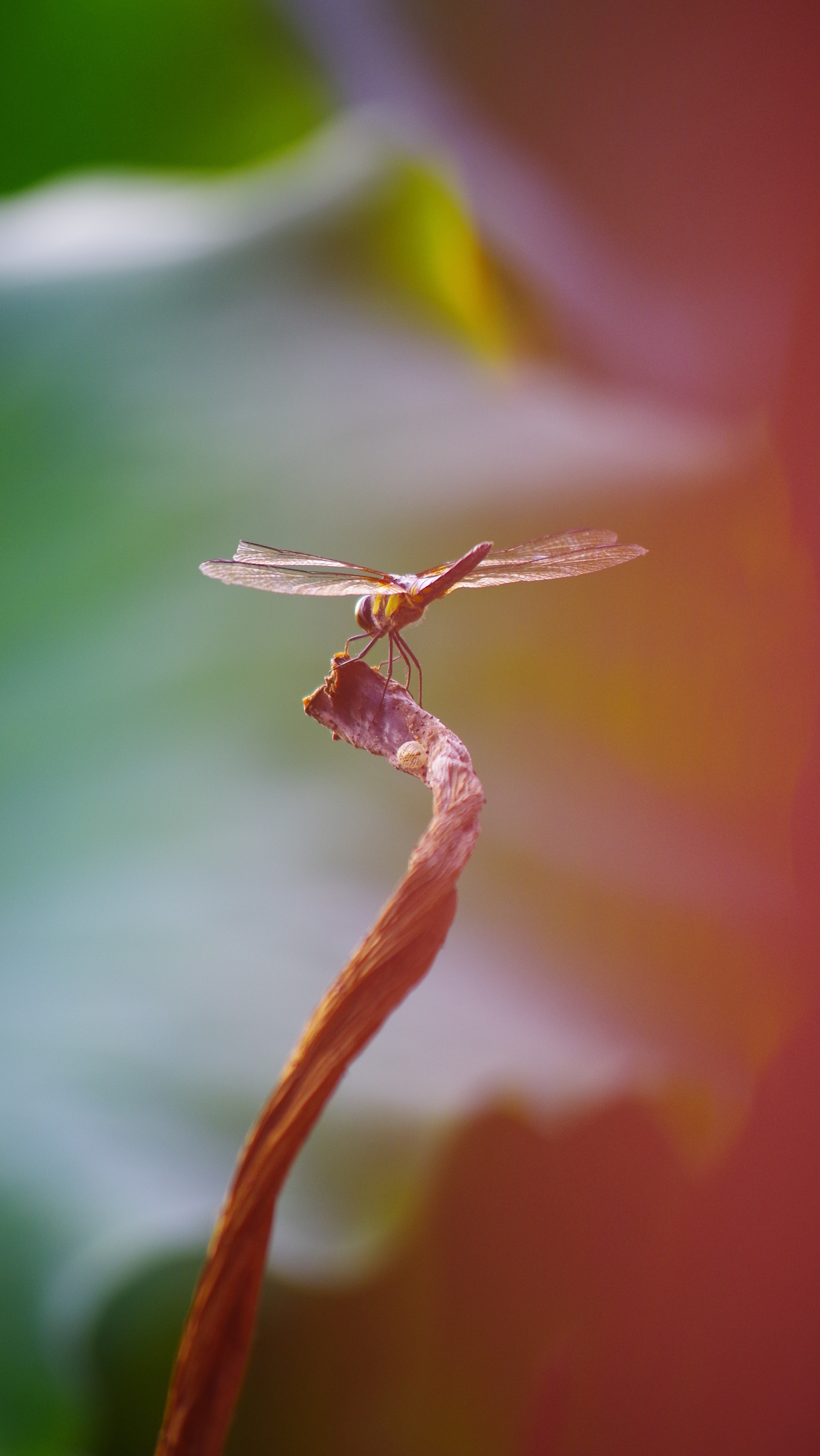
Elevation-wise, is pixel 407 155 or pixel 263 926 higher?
pixel 407 155

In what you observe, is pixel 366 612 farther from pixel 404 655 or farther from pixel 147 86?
pixel 147 86

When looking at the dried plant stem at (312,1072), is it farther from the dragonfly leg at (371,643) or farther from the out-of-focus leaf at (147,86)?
A: the out-of-focus leaf at (147,86)

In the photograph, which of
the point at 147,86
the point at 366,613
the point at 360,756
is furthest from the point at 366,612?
the point at 147,86

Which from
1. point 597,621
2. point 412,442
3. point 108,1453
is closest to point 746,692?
point 597,621

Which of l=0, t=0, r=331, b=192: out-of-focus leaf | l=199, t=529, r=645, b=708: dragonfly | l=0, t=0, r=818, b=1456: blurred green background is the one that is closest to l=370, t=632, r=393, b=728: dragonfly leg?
l=199, t=529, r=645, b=708: dragonfly

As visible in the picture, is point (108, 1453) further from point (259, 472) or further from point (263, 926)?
point (259, 472)
